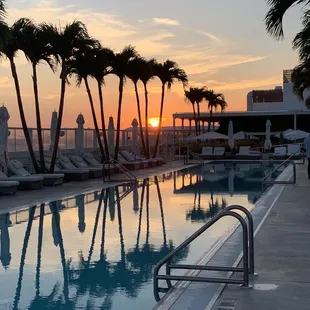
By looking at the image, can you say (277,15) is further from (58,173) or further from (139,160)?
(139,160)

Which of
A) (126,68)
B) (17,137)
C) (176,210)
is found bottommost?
(176,210)

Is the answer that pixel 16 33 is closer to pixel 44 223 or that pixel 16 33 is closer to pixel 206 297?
pixel 44 223

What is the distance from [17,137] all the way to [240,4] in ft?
29.9

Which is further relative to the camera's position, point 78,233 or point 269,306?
point 78,233

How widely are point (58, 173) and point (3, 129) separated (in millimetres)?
2953

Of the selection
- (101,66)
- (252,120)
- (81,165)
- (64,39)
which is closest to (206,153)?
(101,66)

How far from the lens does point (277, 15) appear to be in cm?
1078

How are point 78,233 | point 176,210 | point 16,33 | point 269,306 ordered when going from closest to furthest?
point 269,306 → point 78,233 → point 176,210 → point 16,33

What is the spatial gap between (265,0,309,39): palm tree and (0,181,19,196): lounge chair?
23.1 feet

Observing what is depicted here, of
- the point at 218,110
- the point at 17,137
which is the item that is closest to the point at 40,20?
the point at 17,137

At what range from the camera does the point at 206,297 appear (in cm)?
517

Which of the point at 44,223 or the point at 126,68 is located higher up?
the point at 126,68

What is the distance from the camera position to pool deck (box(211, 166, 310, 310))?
4926 millimetres

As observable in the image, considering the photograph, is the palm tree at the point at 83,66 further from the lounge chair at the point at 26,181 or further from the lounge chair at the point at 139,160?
the lounge chair at the point at 26,181
